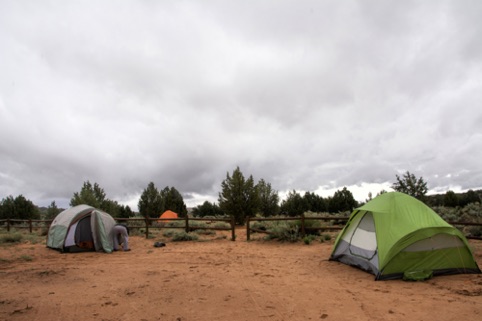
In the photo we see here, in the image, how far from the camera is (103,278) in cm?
748

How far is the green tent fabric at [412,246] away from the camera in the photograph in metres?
7.05

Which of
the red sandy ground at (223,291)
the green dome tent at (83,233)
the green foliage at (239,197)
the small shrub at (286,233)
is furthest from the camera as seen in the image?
the green foliage at (239,197)

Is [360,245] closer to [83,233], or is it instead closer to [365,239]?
[365,239]

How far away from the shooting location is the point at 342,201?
124ft

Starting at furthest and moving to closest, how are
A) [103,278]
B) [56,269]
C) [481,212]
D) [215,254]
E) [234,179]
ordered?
[234,179] → [481,212] → [215,254] → [56,269] → [103,278]

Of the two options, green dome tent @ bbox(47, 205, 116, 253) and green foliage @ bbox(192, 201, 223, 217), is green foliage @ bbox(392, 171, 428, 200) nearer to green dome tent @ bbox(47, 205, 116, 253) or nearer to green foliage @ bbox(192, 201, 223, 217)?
green dome tent @ bbox(47, 205, 116, 253)

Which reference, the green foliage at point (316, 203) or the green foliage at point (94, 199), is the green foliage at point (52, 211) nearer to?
the green foliage at point (94, 199)

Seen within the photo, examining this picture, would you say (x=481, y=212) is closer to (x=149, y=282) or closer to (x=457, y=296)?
(x=457, y=296)

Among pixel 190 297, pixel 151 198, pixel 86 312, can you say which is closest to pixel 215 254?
pixel 190 297

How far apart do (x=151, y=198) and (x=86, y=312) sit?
103 ft

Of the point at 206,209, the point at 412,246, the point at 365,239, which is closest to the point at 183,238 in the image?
the point at 365,239

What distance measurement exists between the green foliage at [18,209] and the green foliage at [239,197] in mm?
18892

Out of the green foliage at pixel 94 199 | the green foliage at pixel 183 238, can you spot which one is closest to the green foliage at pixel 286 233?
the green foliage at pixel 183 238

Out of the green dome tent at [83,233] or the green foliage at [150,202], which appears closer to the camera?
the green dome tent at [83,233]
